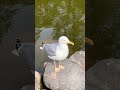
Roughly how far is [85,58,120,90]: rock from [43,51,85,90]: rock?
5 centimetres

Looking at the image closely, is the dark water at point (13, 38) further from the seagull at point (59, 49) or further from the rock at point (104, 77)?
the rock at point (104, 77)

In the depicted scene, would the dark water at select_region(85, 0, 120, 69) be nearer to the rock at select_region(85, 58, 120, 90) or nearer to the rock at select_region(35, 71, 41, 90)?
the rock at select_region(85, 58, 120, 90)

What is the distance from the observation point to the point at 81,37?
163 cm

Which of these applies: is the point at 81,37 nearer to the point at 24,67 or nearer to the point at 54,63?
the point at 54,63

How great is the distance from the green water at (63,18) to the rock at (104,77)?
0.19 metres

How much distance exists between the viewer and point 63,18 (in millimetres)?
1625

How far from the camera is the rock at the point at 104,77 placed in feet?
4.81

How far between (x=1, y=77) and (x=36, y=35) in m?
0.30

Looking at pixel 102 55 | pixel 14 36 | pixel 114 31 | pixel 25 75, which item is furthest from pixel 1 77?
pixel 114 31

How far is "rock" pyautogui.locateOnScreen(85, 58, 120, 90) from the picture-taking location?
1.47m

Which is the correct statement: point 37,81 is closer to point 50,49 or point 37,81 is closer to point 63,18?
point 50,49

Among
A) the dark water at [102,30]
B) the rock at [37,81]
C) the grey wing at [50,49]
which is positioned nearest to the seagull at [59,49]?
the grey wing at [50,49]

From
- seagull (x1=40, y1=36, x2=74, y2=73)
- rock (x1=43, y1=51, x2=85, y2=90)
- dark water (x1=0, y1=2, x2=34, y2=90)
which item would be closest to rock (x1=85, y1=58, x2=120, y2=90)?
rock (x1=43, y1=51, x2=85, y2=90)

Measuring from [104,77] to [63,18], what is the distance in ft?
1.33
